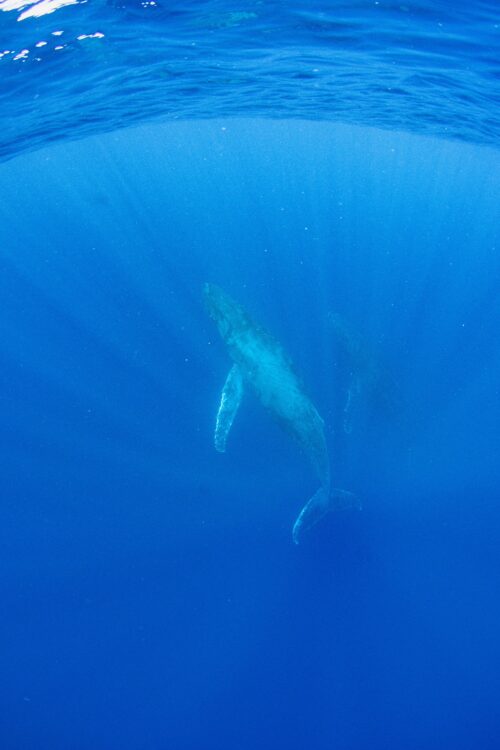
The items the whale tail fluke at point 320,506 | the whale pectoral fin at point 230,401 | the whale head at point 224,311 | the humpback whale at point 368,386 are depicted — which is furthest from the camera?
the humpback whale at point 368,386

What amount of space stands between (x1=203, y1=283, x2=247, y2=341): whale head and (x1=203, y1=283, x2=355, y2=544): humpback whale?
3 centimetres

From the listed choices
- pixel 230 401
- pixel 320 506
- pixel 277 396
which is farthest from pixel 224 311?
pixel 320 506

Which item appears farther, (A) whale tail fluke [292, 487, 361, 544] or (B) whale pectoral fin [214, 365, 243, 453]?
(B) whale pectoral fin [214, 365, 243, 453]

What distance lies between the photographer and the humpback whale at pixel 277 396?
463 inches

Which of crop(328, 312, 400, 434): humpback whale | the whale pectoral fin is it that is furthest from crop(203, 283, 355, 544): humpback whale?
crop(328, 312, 400, 434): humpback whale

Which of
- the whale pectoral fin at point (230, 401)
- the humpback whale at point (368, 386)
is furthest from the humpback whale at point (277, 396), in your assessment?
the humpback whale at point (368, 386)

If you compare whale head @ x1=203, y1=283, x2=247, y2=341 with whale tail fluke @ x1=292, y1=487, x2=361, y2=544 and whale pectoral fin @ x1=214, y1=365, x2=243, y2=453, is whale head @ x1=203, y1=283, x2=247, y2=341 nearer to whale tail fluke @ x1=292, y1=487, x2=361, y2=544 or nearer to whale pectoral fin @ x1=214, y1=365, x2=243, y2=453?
whale pectoral fin @ x1=214, y1=365, x2=243, y2=453

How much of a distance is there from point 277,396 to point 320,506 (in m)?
2.80

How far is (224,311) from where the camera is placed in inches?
547

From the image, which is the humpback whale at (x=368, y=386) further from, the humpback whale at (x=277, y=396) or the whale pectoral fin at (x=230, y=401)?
the whale pectoral fin at (x=230, y=401)

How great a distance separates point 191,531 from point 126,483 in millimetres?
2621

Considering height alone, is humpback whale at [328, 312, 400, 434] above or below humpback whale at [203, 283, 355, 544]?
below

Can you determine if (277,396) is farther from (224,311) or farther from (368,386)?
(368,386)

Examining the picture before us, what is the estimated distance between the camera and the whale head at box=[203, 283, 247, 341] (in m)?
13.5
